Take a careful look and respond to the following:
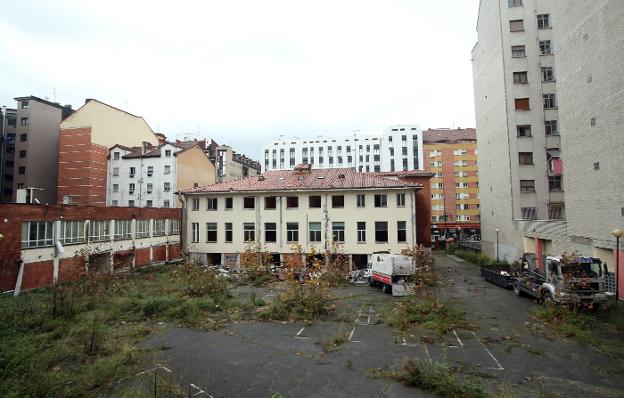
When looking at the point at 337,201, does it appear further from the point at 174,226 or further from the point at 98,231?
the point at 98,231

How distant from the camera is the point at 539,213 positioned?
1380 inches

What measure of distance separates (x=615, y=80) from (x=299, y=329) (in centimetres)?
2223

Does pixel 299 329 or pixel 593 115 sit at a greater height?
pixel 593 115

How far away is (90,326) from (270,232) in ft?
67.3

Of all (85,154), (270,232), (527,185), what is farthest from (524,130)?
(85,154)

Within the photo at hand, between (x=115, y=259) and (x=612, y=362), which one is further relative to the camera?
(x=115, y=259)

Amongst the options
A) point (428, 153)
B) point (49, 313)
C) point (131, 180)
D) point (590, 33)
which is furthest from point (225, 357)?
point (428, 153)

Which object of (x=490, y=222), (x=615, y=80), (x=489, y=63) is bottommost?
(x=490, y=222)

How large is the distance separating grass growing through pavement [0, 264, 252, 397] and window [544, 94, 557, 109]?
35795 mm

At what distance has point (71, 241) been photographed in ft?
89.3

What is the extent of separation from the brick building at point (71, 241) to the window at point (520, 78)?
39.7 metres

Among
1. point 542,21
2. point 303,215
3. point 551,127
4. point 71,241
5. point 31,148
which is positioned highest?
point 542,21

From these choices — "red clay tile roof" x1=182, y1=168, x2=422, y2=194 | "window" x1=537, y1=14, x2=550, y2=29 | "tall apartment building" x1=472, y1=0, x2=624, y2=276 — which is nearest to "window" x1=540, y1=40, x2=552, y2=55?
"tall apartment building" x1=472, y1=0, x2=624, y2=276

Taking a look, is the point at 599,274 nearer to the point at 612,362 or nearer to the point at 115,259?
the point at 612,362
